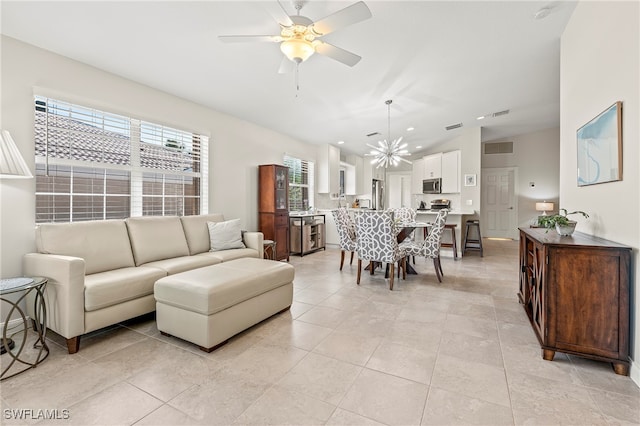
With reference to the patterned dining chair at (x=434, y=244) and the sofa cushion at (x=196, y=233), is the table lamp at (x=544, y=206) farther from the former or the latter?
the sofa cushion at (x=196, y=233)

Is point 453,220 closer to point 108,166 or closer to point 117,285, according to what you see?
point 117,285

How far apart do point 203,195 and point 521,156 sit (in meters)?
8.99

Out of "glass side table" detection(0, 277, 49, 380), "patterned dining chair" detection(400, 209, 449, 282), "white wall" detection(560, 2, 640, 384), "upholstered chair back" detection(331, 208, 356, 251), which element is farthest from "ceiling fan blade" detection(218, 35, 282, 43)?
"patterned dining chair" detection(400, 209, 449, 282)

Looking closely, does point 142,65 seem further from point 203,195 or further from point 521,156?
point 521,156

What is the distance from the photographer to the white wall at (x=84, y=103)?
2.56 m

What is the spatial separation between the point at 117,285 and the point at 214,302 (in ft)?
3.01

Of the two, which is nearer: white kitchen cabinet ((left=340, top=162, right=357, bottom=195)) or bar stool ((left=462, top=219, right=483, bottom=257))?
bar stool ((left=462, top=219, right=483, bottom=257))

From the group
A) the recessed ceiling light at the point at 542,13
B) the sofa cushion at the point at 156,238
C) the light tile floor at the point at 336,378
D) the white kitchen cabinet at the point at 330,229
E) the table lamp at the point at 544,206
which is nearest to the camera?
the light tile floor at the point at 336,378

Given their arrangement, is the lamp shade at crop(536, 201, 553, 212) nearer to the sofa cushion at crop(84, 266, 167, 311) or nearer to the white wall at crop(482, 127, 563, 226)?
the white wall at crop(482, 127, 563, 226)

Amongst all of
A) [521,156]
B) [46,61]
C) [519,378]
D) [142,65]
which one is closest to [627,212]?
[519,378]

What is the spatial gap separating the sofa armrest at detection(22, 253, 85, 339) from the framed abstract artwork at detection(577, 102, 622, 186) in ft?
A: 13.1

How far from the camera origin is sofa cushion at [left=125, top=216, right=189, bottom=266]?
314 cm

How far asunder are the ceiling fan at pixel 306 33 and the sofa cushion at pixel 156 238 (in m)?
2.21

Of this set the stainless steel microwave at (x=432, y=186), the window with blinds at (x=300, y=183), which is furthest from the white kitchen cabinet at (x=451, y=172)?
the window with blinds at (x=300, y=183)
